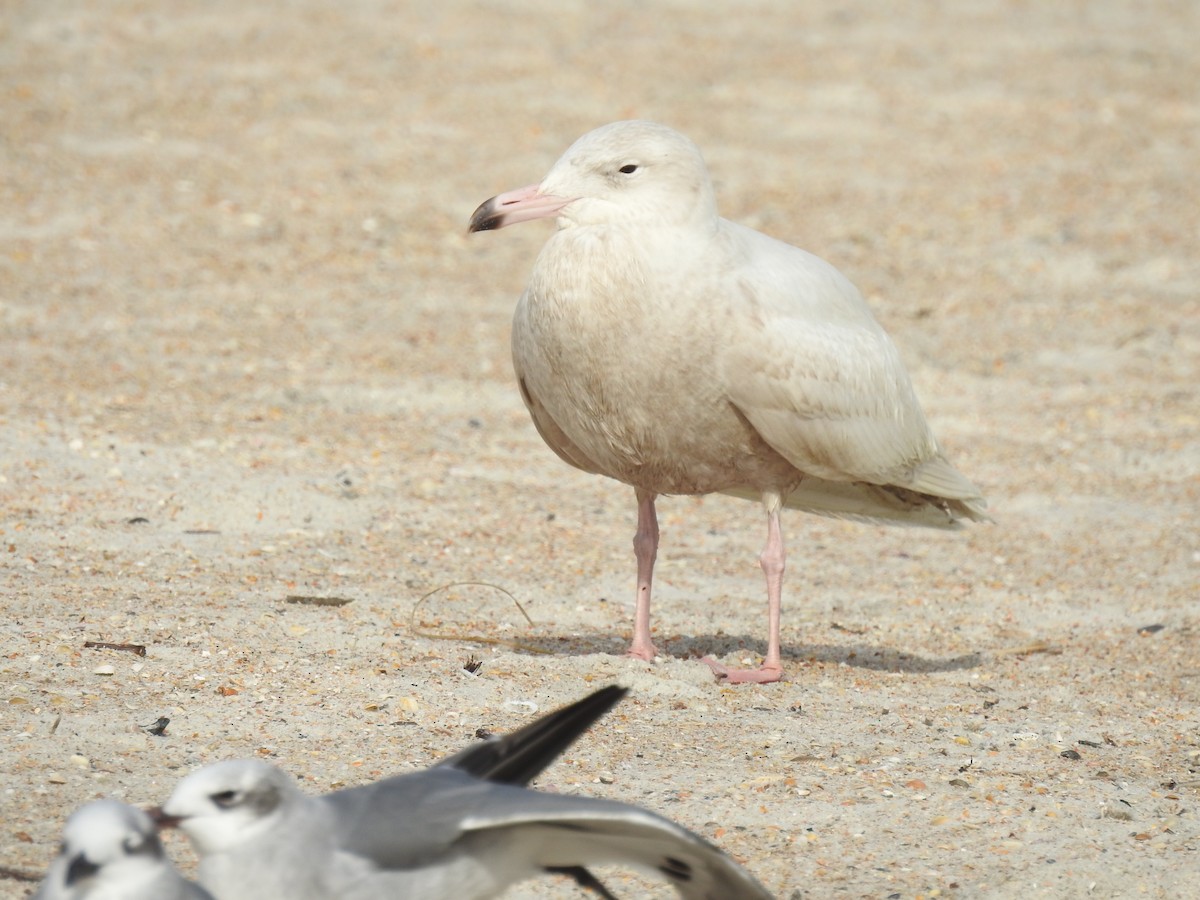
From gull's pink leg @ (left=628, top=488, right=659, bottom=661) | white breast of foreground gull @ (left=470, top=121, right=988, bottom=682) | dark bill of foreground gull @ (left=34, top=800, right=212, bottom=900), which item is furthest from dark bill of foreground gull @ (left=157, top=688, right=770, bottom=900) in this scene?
gull's pink leg @ (left=628, top=488, right=659, bottom=661)

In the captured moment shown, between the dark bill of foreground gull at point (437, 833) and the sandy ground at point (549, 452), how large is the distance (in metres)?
0.62

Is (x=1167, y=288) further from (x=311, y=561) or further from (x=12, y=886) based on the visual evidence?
(x=12, y=886)


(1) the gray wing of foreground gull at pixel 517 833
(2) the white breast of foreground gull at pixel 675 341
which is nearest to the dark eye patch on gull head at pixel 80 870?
(1) the gray wing of foreground gull at pixel 517 833

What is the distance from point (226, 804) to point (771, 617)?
280 cm

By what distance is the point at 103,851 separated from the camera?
290 cm

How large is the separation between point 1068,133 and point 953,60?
182 cm

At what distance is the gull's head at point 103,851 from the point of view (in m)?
2.90

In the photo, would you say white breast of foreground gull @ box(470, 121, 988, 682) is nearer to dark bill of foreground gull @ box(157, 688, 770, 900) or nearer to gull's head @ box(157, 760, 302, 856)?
dark bill of foreground gull @ box(157, 688, 770, 900)

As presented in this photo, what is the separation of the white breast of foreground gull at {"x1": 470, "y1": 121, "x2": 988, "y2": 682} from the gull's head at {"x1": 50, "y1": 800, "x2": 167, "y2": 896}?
2.44m

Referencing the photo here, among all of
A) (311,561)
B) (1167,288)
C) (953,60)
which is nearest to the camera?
(311,561)

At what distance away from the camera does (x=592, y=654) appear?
5617 millimetres

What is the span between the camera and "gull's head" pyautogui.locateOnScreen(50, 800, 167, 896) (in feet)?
9.53

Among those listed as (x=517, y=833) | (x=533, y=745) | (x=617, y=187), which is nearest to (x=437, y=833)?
(x=517, y=833)

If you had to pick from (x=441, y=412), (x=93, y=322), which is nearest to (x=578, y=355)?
(x=441, y=412)
